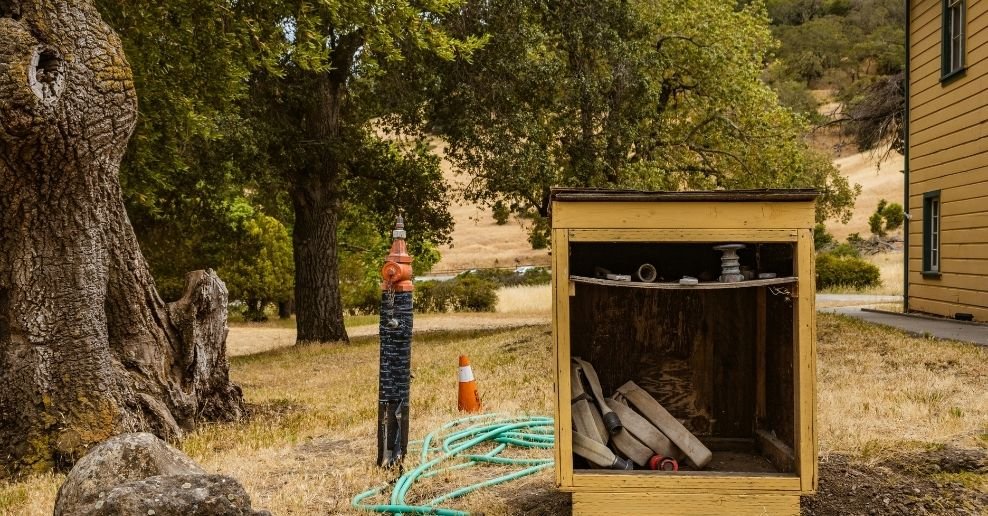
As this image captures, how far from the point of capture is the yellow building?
45.5 ft

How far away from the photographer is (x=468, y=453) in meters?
6.45

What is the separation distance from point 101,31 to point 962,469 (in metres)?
6.83

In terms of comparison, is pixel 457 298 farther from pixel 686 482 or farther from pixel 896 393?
pixel 686 482

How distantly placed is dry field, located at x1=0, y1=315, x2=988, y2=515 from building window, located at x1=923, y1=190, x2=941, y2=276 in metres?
3.84

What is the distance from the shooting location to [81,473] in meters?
4.42

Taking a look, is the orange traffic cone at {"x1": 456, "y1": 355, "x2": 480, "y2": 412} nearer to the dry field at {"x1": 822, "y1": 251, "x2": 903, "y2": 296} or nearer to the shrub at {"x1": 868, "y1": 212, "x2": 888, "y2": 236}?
the dry field at {"x1": 822, "y1": 251, "x2": 903, "y2": 296}

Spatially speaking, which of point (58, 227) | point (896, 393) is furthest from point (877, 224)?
point (58, 227)

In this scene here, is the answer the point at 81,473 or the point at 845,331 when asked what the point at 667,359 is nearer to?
the point at 81,473

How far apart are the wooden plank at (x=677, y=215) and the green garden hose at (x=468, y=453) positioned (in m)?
1.80

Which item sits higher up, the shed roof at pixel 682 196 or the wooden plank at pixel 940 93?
the wooden plank at pixel 940 93

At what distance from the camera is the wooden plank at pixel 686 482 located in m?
4.53

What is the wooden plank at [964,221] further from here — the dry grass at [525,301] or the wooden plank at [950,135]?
the dry grass at [525,301]

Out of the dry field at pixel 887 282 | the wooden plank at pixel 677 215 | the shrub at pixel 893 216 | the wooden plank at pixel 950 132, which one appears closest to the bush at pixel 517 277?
the dry field at pixel 887 282

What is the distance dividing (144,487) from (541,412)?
4611mm
